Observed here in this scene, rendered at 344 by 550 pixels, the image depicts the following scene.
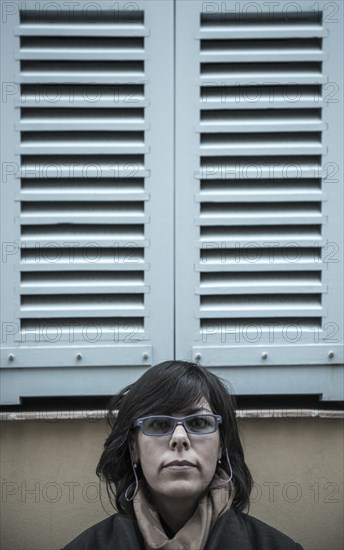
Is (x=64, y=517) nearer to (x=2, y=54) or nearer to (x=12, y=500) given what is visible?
(x=12, y=500)

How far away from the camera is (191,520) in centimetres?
203

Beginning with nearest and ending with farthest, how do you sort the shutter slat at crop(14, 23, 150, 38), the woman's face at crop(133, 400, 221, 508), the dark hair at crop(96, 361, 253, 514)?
the woman's face at crop(133, 400, 221, 508)
the dark hair at crop(96, 361, 253, 514)
the shutter slat at crop(14, 23, 150, 38)

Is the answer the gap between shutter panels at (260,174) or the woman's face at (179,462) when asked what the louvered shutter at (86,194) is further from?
the woman's face at (179,462)

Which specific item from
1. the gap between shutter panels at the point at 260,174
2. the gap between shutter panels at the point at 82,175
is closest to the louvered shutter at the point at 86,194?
the gap between shutter panels at the point at 82,175

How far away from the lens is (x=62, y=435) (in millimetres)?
2623

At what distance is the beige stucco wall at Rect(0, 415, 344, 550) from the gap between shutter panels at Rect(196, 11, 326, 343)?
1.22ft

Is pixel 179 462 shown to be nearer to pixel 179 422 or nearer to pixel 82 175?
pixel 179 422

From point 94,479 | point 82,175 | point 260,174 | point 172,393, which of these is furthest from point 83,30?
point 94,479

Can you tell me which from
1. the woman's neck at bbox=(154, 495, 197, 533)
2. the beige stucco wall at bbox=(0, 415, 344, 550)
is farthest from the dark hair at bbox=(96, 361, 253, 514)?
the beige stucco wall at bbox=(0, 415, 344, 550)

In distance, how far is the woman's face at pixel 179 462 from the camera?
1.98 m

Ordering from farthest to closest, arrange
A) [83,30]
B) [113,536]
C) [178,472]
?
1. [83,30]
2. [113,536]
3. [178,472]

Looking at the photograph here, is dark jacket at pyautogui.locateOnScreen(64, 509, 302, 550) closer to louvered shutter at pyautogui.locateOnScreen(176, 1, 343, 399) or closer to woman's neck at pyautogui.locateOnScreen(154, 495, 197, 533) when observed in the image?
woman's neck at pyautogui.locateOnScreen(154, 495, 197, 533)

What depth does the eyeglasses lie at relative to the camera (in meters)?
2.02

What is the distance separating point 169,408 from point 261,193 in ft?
3.01
